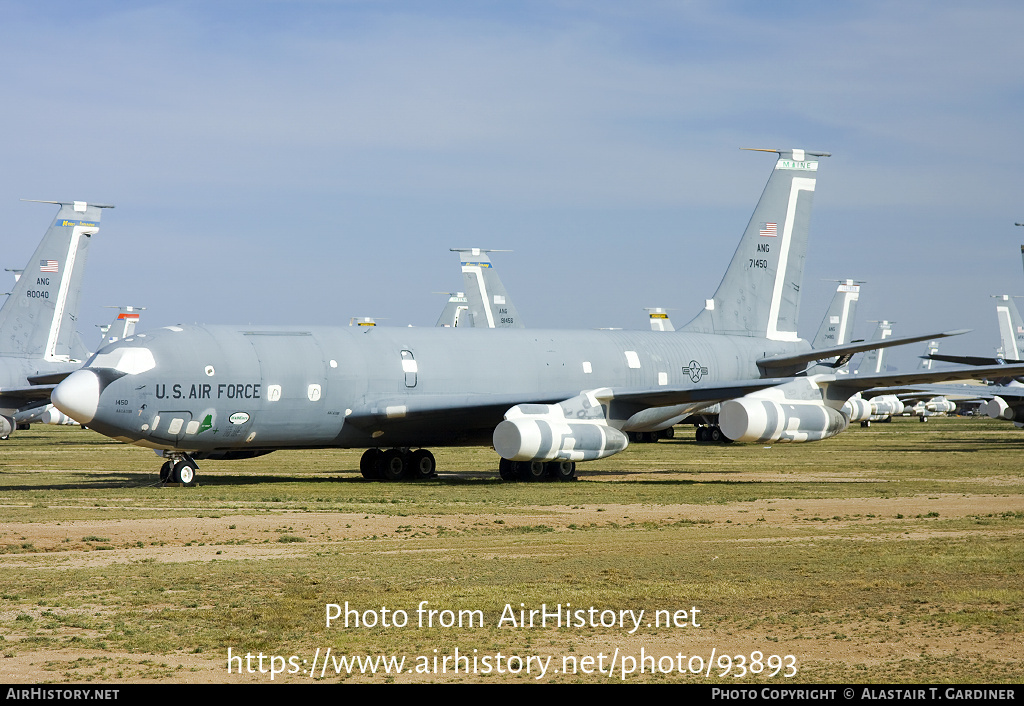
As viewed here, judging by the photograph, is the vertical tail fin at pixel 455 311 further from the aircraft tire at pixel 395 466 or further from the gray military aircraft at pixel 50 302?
the aircraft tire at pixel 395 466

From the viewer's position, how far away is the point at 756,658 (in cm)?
1039

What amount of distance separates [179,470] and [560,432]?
9.00 metres

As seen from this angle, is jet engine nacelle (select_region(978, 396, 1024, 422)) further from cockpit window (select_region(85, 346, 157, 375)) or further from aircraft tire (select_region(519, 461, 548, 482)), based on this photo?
cockpit window (select_region(85, 346, 157, 375))

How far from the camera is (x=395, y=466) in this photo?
3281 centimetres

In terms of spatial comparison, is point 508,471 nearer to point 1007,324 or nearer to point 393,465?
point 393,465

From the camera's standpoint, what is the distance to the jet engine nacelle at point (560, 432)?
2923 centimetres

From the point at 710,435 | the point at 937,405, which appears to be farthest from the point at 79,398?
the point at 937,405

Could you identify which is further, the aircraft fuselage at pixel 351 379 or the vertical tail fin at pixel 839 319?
the vertical tail fin at pixel 839 319

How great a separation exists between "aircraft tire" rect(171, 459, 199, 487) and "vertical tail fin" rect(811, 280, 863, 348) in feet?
227

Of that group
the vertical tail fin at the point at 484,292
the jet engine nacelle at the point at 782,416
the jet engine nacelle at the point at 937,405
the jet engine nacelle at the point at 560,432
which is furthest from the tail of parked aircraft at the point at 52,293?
the jet engine nacelle at the point at 937,405

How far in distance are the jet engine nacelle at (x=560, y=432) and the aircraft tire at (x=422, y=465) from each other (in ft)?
12.0

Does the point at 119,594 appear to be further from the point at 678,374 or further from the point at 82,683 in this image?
the point at 678,374

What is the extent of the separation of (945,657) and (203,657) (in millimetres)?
6226

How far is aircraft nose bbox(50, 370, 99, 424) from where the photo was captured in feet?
88.9
